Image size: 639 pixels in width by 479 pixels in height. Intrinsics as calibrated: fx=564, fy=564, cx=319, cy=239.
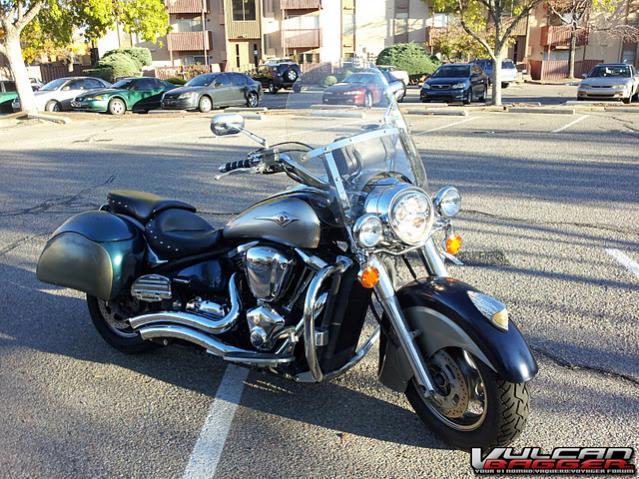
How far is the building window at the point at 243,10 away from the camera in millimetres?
46125

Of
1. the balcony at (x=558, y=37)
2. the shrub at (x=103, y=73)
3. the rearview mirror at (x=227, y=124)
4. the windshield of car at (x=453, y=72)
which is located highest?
the balcony at (x=558, y=37)

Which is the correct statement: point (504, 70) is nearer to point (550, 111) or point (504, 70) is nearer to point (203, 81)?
point (550, 111)

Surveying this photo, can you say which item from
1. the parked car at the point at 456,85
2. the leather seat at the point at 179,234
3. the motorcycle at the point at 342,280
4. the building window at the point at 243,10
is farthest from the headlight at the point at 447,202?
the building window at the point at 243,10

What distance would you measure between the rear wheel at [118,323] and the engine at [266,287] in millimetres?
1092

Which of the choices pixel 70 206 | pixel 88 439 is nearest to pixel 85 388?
pixel 88 439

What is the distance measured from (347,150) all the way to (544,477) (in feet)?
5.93

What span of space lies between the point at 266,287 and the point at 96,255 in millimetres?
1229

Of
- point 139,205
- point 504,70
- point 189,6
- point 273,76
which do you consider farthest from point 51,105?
point 189,6

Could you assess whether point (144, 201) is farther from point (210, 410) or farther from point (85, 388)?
point (210, 410)

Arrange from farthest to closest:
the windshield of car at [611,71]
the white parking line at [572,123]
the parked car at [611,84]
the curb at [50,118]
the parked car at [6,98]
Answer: the parked car at [6,98], the windshield of car at [611,71], the parked car at [611,84], the curb at [50,118], the white parking line at [572,123]

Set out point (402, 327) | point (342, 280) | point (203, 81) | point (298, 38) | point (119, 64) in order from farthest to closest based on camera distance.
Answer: point (298, 38), point (119, 64), point (203, 81), point (342, 280), point (402, 327)

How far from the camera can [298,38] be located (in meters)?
46.0

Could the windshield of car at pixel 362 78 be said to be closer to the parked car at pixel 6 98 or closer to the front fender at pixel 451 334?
the front fender at pixel 451 334

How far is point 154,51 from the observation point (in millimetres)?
48781
